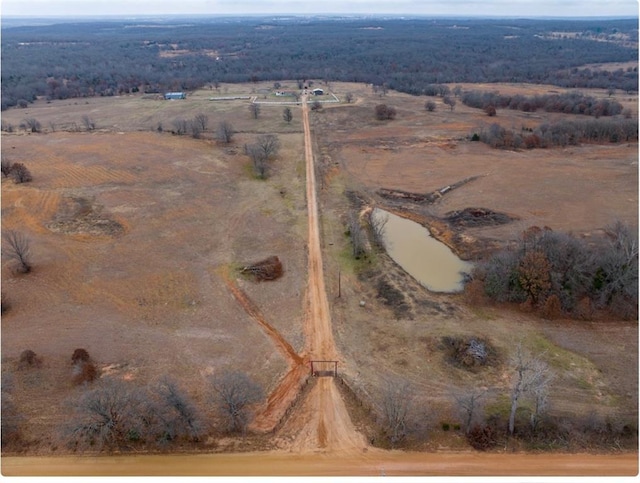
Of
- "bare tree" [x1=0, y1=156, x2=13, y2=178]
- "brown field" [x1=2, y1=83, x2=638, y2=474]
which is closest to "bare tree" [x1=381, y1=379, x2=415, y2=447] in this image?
"brown field" [x1=2, y1=83, x2=638, y2=474]

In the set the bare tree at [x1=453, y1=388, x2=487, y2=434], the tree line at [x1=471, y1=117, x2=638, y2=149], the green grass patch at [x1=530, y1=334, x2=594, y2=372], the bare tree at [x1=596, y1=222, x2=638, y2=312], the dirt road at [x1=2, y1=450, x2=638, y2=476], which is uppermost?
the tree line at [x1=471, y1=117, x2=638, y2=149]

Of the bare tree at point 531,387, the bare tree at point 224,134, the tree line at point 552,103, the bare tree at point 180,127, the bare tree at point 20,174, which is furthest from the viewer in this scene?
the tree line at point 552,103

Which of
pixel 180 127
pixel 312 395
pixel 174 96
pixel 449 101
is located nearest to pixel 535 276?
pixel 312 395

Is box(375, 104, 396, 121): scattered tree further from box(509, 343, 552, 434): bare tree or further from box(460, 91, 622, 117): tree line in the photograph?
box(509, 343, 552, 434): bare tree

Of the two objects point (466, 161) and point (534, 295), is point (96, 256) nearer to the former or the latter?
point (534, 295)

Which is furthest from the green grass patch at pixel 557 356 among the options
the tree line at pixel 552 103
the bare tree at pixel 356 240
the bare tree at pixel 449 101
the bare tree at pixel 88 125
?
the bare tree at pixel 88 125

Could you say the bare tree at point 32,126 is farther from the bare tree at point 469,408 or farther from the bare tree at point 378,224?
the bare tree at point 469,408

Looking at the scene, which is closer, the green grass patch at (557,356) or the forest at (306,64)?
the green grass patch at (557,356)
